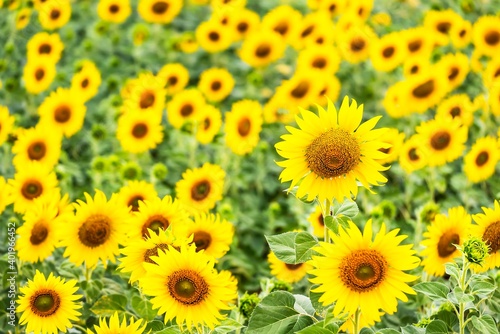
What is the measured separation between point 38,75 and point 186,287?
3.04 meters

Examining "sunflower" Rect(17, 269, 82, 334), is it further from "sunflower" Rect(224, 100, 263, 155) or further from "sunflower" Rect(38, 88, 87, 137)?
"sunflower" Rect(38, 88, 87, 137)

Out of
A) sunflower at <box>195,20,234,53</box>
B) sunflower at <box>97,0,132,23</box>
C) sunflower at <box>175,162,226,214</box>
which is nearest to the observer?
sunflower at <box>175,162,226,214</box>

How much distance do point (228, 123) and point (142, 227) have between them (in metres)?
1.53

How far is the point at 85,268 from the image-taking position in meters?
2.72

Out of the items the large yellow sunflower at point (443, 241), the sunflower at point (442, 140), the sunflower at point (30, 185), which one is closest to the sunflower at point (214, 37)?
the sunflower at point (442, 140)

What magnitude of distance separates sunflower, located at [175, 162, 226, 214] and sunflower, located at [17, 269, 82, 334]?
1.07m

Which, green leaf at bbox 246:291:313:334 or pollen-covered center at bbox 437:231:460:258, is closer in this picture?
green leaf at bbox 246:291:313:334

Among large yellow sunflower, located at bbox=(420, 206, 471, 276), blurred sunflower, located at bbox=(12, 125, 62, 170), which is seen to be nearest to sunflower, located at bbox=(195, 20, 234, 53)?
blurred sunflower, located at bbox=(12, 125, 62, 170)

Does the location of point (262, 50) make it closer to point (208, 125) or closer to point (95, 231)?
point (208, 125)

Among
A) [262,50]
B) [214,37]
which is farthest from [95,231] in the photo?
[214,37]

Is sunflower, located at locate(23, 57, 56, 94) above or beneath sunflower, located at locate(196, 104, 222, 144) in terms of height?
above

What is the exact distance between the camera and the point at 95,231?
255cm

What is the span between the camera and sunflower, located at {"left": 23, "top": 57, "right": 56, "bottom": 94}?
4517 mm

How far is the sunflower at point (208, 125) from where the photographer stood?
12.8 feet
